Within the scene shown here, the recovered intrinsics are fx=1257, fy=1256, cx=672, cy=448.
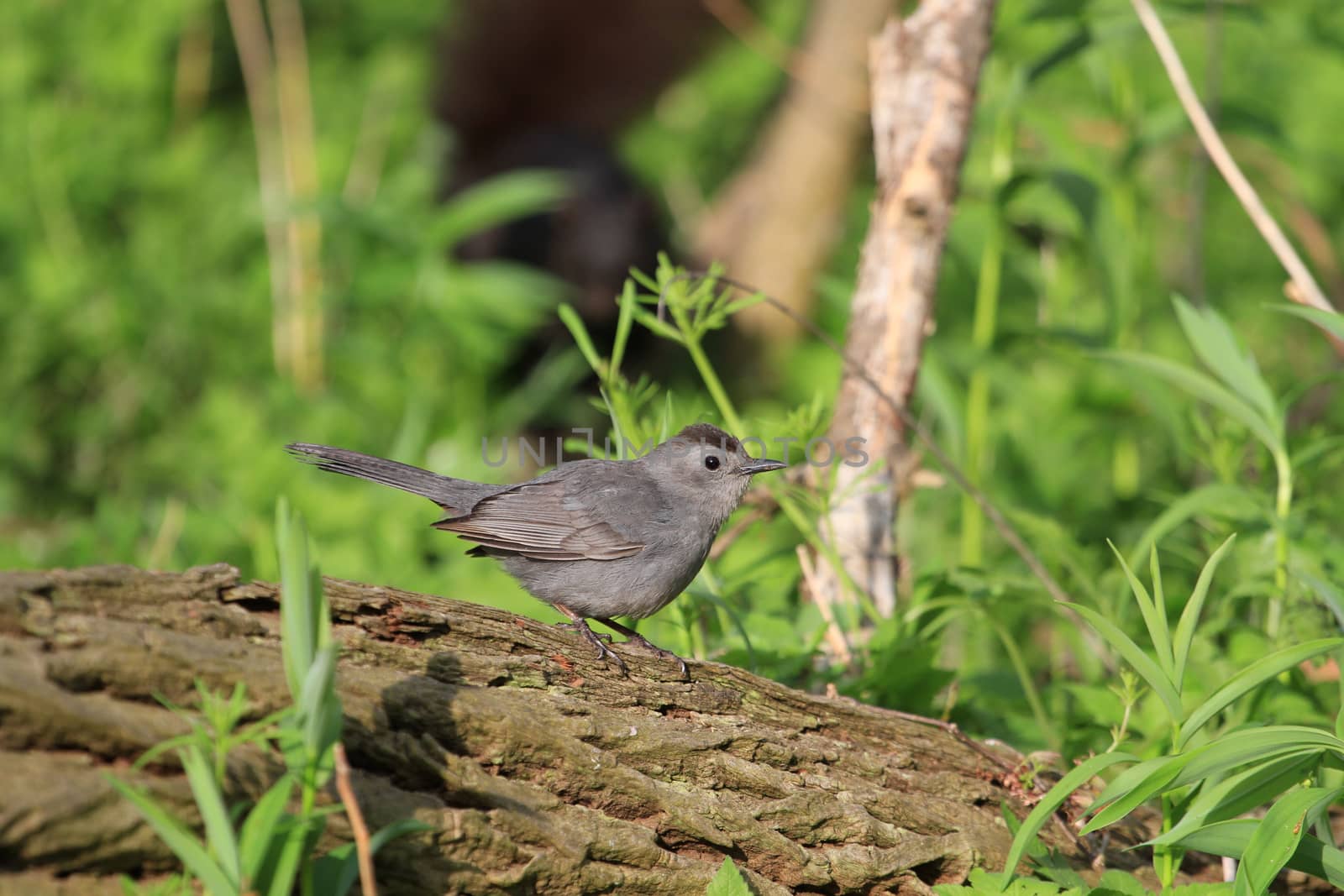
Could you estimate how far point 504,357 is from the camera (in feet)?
22.1

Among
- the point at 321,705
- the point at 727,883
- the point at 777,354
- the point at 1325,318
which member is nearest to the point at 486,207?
the point at 777,354

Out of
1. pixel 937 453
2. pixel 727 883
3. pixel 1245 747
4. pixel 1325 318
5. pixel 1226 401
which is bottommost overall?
pixel 727 883

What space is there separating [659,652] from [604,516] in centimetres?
48

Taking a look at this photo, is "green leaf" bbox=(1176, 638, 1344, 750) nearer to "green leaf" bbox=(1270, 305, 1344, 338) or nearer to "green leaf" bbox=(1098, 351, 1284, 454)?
"green leaf" bbox=(1270, 305, 1344, 338)

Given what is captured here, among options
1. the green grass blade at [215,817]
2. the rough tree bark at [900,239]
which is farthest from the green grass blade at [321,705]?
the rough tree bark at [900,239]

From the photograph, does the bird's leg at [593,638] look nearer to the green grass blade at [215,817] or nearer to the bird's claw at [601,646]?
the bird's claw at [601,646]

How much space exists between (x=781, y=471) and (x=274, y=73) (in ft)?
20.0

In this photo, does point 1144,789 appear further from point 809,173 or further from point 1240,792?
point 809,173

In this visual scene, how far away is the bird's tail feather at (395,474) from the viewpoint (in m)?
3.05

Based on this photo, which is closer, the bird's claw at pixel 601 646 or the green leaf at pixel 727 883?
the green leaf at pixel 727 883

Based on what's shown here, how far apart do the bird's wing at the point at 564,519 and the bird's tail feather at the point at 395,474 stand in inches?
4.6

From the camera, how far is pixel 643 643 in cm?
304

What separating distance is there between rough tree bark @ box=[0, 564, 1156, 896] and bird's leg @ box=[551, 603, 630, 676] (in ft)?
0.13

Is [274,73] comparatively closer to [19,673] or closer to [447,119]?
[447,119]
